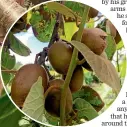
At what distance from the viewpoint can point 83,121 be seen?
0.73 m

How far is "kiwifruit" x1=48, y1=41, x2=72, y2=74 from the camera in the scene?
2.12ft

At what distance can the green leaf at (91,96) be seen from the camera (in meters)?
0.70

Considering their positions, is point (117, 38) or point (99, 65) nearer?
point (99, 65)

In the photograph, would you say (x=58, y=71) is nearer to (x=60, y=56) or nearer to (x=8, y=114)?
(x=60, y=56)

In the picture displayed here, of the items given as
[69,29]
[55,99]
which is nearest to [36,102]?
[55,99]

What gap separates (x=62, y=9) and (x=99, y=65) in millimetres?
129

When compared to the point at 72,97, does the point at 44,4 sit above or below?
above

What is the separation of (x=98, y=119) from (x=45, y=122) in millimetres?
97

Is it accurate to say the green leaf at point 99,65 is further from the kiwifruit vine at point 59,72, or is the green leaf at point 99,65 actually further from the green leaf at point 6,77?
the green leaf at point 6,77

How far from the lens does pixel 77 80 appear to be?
26.7 inches

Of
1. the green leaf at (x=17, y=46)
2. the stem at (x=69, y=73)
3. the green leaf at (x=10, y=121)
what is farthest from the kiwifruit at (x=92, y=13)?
the green leaf at (x=10, y=121)

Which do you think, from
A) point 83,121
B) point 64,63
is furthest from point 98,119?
point 64,63

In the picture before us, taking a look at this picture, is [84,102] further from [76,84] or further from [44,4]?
[44,4]

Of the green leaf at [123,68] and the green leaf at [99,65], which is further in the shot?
the green leaf at [123,68]
